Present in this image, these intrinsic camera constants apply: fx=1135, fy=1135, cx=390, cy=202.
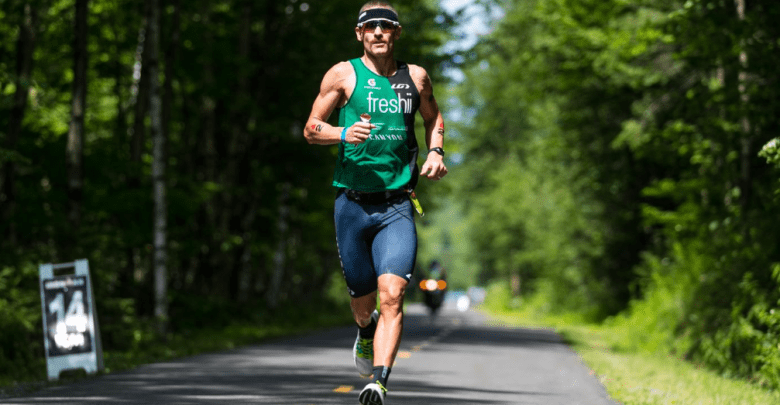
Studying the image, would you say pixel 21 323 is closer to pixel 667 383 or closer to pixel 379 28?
pixel 667 383

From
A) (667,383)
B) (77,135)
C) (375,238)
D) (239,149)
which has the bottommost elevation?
(667,383)

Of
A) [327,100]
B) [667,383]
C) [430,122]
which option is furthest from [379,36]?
[667,383]

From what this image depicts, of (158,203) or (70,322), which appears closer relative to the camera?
(70,322)

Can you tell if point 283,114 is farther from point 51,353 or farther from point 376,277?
point 376,277

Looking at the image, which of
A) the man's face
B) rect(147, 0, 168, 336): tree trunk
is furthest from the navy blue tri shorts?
rect(147, 0, 168, 336): tree trunk

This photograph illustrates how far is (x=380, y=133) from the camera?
6.42m

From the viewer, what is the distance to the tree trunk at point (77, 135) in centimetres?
1579

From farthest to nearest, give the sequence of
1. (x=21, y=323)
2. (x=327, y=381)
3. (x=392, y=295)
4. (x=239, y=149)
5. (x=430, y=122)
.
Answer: (x=239, y=149) → (x=21, y=323) → (x=327, y=381) → (x=430, y=122) → (x=392, y=295)

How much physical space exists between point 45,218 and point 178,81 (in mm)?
7601

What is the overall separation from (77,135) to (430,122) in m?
10.4

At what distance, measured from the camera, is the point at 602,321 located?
124 feet

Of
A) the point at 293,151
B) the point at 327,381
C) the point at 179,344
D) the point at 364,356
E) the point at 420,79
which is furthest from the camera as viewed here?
the point at 293,151

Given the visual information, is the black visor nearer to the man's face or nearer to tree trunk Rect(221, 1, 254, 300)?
the man's face

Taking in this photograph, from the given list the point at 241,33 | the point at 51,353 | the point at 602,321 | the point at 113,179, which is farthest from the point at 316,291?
the point at 51,353
